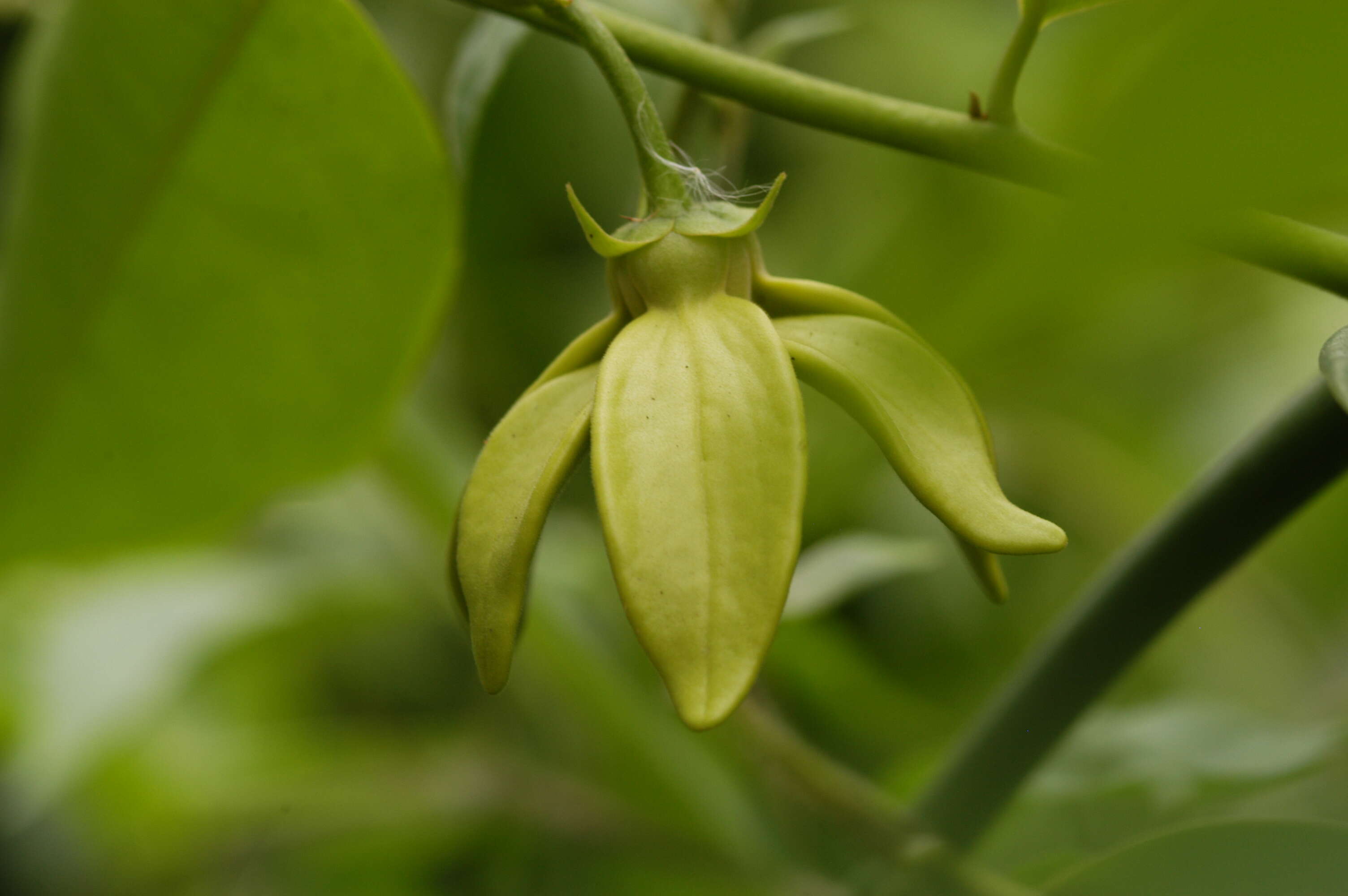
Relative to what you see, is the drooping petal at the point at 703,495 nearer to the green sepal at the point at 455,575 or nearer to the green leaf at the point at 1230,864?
the green sepal at the point at 455,575

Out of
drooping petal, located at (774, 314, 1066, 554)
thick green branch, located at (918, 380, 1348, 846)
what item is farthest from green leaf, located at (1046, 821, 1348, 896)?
drooping petal, located at (774, 314, 1066, 554)

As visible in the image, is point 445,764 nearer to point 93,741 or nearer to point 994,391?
point 93,741

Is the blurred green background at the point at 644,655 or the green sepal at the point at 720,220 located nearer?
the green sepal at the point at 720,220

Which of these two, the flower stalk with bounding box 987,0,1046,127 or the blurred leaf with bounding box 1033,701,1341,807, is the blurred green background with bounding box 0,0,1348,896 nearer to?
the blurred leaf with bounding box 1033,701,1341,807

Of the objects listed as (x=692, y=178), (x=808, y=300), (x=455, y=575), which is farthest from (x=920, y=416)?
(x=692, y=178)

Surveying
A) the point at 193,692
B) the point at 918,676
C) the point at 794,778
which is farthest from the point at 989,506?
the point at 193,692

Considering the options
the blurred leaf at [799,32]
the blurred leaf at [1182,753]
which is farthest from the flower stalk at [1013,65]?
the blurred leaf at [1182,753]
